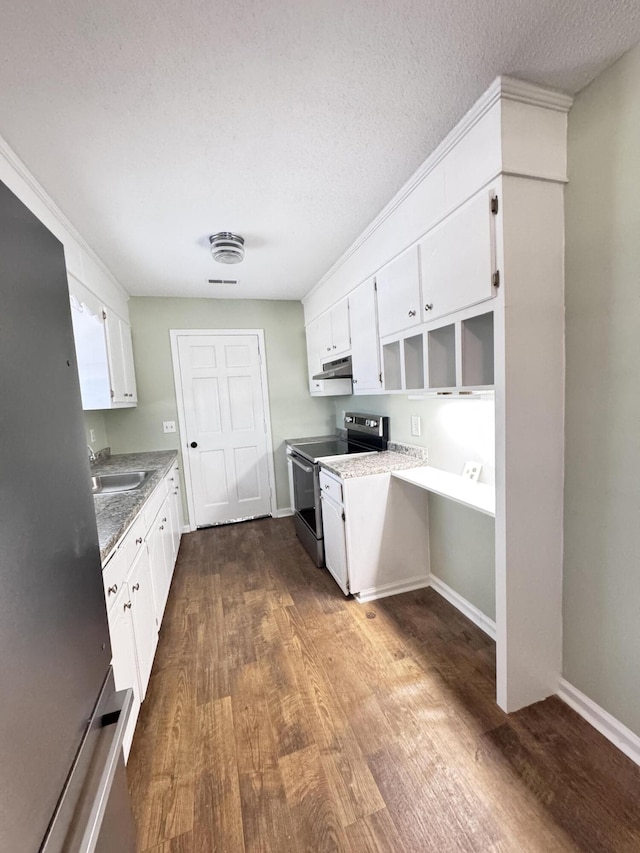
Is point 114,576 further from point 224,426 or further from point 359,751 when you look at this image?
point 224,426

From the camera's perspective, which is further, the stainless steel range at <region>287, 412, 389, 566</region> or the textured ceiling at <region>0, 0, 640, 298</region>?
the stainless steel range at <region>287, 412, 389, 566</region>

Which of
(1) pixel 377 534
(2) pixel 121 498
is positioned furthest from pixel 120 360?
(1) pixel 377 534

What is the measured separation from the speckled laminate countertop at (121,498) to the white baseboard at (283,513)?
1.33 m

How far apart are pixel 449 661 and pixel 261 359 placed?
3.07 m

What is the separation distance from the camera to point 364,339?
7.59ft

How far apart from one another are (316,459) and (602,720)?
1.93 m

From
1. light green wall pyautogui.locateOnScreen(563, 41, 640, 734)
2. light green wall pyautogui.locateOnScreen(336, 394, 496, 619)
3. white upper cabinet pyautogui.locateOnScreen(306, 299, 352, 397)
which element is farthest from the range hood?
light green wall pyautogui.locateOnScreen(563, 41, 640, 734)

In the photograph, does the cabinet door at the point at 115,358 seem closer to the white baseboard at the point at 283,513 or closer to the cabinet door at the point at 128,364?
the cabinet door at the point at 128,364

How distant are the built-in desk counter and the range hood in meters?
0.90

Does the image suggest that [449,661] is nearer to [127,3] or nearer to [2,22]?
[127,3]

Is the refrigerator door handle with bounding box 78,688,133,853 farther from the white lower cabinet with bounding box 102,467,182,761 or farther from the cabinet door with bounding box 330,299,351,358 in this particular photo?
the cabinet door with bounding box 330,299,351,358

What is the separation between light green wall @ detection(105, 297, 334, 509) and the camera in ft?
11.1

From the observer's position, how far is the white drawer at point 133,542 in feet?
4.70

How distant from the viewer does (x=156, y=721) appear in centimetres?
151
